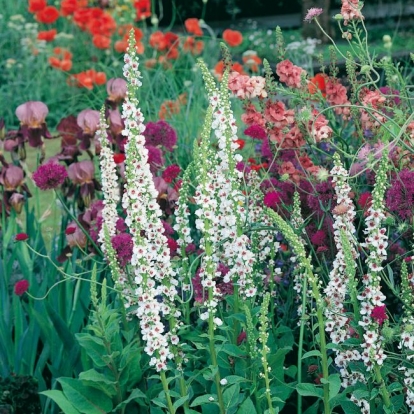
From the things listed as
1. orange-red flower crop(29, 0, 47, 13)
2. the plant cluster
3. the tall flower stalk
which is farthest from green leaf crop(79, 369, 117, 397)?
orange-red flower crop(29, 0, 47, 13)

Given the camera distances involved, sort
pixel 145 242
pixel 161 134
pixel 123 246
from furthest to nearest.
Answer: pixel 161 134 < pixel 123 246 < pixel 145 242

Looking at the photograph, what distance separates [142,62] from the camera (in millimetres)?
7125

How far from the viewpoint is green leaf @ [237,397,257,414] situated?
2.35 metres

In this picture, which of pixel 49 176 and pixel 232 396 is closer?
pixel 232 396

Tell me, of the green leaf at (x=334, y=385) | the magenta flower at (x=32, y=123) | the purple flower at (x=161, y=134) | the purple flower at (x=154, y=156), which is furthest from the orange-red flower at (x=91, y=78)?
the green leaf at (x=334, y=385)

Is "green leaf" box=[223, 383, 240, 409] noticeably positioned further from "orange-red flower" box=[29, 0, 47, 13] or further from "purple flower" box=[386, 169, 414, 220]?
"orange-red flower" box=[29, 0, 47, 13]

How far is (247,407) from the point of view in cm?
236

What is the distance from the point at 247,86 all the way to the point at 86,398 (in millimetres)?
1076

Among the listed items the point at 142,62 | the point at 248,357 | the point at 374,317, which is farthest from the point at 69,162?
the point at 142,62

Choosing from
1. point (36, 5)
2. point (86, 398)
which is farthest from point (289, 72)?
point (36, 5)

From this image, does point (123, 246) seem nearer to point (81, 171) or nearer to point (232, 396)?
point (232, 396)

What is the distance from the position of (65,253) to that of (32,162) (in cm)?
319

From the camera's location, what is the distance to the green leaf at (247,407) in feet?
7.72

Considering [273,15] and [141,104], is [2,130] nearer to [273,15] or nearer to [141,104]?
[141,104]
